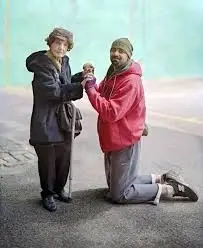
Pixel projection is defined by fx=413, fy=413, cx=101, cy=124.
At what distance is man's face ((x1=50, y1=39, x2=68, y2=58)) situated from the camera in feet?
5.66

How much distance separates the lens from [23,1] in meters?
2.20

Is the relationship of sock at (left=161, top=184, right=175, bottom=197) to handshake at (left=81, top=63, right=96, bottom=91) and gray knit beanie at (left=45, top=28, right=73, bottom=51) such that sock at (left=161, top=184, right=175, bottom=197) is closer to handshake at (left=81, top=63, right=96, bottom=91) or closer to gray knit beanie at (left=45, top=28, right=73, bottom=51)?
handshake at (left=81, top=63, right=96, bottom=91)

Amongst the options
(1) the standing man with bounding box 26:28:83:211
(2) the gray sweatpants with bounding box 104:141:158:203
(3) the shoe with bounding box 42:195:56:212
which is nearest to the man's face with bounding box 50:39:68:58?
(1) the standing man with bounding box 26:28:83:211

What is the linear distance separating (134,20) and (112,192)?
95 cm

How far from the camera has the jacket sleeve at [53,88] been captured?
5.67 feet

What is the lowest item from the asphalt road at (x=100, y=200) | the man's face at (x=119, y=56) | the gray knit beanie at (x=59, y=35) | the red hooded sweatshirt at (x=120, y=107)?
the asphalt road at (x=100, y=200)

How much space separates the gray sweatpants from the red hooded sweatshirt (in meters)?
0.05

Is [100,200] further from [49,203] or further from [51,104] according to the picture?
[51,104]

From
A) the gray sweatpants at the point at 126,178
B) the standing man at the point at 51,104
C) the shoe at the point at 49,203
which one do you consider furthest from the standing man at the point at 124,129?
the shoe at the point at 49,203

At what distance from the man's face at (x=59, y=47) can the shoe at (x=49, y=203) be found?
0.65m

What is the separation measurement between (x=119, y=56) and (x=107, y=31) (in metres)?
0.50

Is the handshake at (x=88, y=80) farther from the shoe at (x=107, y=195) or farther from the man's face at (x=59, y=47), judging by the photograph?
the shoe at (x=107, y=195)

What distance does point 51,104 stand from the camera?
1802 mm

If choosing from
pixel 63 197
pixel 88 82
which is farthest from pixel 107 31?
pixel 63 197
